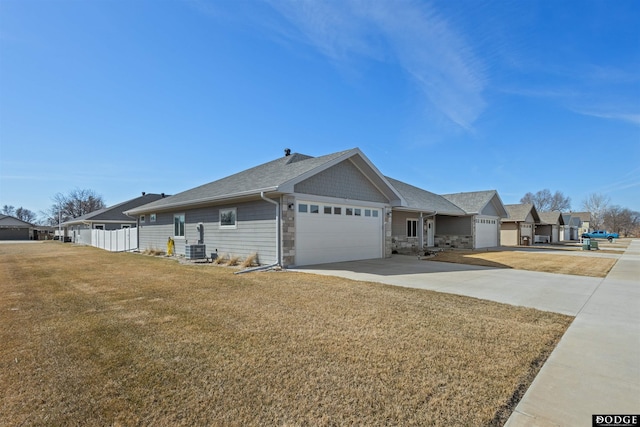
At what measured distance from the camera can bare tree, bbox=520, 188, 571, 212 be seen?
73875 millimetres

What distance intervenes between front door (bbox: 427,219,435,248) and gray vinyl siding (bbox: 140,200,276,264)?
15.8 m

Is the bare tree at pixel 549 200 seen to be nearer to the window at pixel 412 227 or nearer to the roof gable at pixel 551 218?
the roof gable at pixel 551 218

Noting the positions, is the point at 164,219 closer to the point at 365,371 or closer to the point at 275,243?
the point at 275,243

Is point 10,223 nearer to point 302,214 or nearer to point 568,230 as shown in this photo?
point 302,214

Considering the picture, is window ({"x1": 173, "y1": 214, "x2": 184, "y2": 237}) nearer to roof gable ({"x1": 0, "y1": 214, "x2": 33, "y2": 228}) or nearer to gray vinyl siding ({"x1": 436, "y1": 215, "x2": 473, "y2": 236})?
gray vinyl siding ({"x1": 436, "y1": 215, "x2": 473, "y2": 236})

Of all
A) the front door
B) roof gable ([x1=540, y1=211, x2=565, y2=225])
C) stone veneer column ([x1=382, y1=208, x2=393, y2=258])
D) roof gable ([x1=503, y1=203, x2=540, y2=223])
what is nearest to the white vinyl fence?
stone veneer column ([x1=382, y1=208, x2=393, y2=258])

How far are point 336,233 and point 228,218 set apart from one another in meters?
4.81

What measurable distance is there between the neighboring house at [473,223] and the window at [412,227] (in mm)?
4799

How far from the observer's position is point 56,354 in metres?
3.45

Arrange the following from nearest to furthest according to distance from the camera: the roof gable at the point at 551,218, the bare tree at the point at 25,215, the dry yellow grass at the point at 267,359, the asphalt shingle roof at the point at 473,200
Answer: the dry yellow grass at the point at 267,359, the asphalt shingle roof at the point at 473,200, the roof gable at the point at 551,218, the bare tree at the point at 25,215

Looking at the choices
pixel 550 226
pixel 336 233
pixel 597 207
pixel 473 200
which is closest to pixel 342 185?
pixel 336 233

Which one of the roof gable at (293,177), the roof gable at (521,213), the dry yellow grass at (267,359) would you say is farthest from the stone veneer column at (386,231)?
the roof gable at (521,213)

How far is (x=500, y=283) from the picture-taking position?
820 centimetres

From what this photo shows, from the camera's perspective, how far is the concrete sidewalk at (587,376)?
2.40 metres
